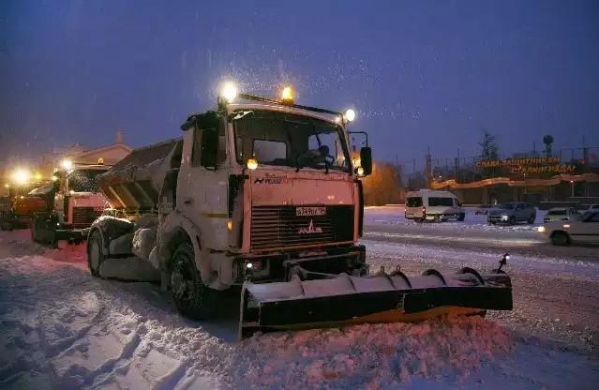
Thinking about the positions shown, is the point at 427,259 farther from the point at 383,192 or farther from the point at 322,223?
the point at 383,192

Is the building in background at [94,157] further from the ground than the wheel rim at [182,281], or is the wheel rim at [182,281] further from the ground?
the building in background at [94,157]

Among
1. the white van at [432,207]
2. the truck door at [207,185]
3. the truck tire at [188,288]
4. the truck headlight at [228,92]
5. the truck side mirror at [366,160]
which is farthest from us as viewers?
the white van at [432,207]

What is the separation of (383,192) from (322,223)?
69.9 m

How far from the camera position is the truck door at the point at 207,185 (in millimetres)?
5848

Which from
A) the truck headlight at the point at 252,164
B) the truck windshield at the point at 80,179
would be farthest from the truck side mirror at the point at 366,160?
the truck windshield at the point at 80,179

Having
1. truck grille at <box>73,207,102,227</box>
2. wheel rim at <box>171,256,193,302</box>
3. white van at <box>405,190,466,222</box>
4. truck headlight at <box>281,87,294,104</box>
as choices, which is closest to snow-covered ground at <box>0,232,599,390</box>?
wheel rim at <box>171,256,193,302</box>

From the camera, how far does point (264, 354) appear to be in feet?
15.7

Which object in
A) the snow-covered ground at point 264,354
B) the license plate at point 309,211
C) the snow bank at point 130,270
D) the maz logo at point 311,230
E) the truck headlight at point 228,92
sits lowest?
the snow-covered ground at point 264,354

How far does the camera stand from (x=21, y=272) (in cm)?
1066

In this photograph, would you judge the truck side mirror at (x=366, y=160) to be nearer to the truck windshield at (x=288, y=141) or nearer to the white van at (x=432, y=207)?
the truck windshield at (x=288, y=141)

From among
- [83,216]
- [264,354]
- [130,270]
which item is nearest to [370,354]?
[264,354]

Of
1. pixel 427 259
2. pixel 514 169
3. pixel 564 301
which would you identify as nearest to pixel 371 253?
pixel 427 259

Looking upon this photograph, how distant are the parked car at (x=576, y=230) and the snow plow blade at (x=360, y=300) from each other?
13.9 m

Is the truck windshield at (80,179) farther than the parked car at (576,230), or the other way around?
the parked car at (576,230)
